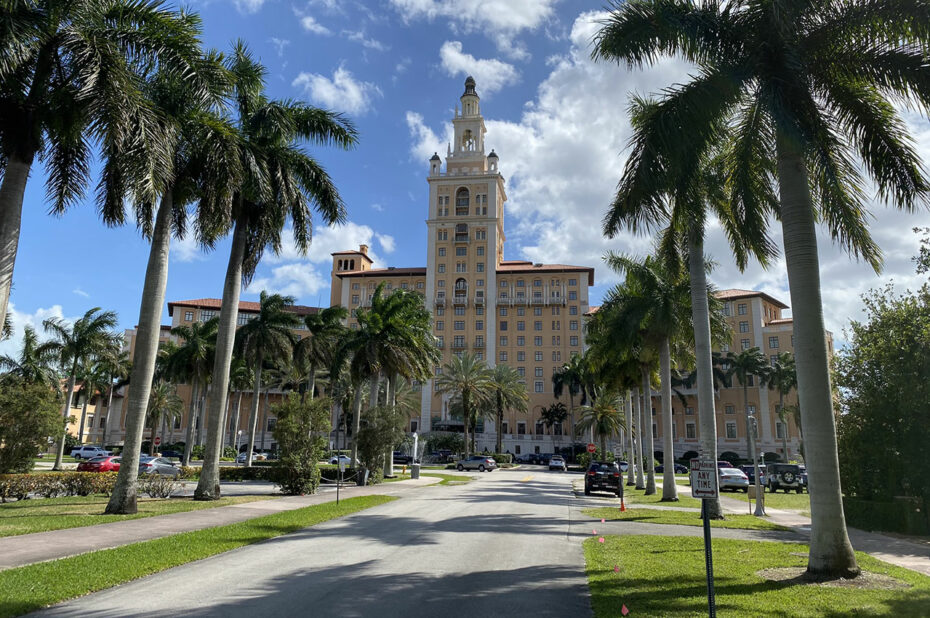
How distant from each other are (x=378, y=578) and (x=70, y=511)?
12.9m

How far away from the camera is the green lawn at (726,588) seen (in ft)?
24.8

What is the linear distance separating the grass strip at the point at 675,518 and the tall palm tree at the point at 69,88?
16.8 metres

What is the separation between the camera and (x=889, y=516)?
58.0ft

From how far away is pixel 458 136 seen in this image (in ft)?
346

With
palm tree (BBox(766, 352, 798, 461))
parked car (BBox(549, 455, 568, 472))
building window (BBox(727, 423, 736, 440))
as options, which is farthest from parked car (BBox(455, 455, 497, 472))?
building window (BBox(727, 423, 736, 440))

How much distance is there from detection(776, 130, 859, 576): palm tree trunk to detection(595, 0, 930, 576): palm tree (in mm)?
18

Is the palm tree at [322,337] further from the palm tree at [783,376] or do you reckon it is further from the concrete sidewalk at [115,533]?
the palm tree at [783,376]

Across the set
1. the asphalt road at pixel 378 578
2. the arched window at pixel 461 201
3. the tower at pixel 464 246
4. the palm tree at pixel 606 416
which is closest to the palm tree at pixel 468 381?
the palm tree at pixel 606 416

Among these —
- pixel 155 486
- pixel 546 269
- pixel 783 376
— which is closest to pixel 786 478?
pixel 783 376

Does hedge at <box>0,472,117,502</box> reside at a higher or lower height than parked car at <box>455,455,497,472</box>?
higher

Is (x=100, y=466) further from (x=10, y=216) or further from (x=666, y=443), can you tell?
(x=666, y=443)

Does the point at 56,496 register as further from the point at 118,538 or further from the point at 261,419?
the point at 261,419

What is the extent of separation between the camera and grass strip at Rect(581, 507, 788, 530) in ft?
57.5

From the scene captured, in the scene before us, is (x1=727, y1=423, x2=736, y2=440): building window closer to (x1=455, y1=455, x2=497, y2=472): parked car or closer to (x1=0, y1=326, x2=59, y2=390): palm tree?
(x1=455, y1=455, x2=497, y2=472): parked car
